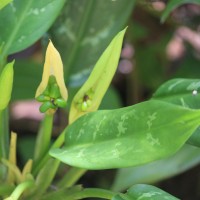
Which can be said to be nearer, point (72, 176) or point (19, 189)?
point (19, 189)

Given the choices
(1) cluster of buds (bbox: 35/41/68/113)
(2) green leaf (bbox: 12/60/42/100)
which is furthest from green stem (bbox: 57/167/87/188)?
(2) green leaf (bbox: 12/60/42/100)

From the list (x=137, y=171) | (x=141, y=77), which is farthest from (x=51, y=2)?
(x=141, y=77)

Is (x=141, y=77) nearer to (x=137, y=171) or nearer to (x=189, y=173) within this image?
(x=189, y=173)

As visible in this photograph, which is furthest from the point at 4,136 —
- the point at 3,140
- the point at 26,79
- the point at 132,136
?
the point at 26,79

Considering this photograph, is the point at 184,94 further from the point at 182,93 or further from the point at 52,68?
the point at 52,68

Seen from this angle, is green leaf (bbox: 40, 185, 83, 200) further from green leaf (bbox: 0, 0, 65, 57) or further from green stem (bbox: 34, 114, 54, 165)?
green leaf (bbox: 0, 0, 65, 57)

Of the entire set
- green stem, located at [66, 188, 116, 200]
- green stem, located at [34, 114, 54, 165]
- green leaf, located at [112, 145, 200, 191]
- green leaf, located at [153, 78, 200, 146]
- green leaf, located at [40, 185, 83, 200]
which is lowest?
green leaf, located at [112, 145, 200, 191]
